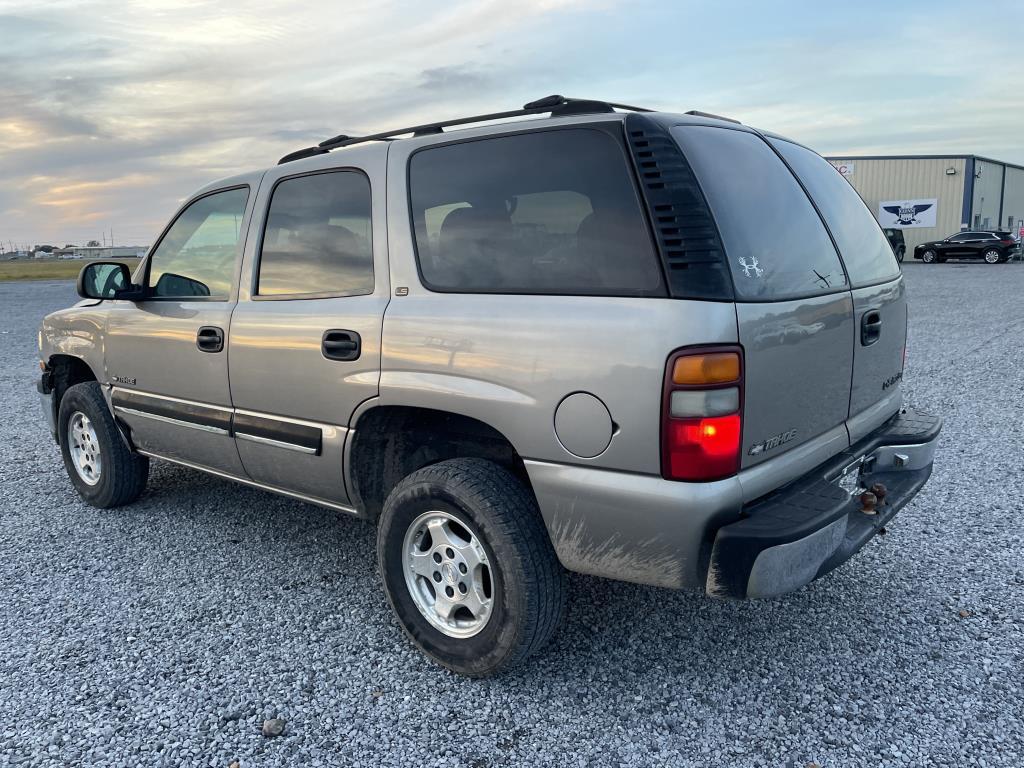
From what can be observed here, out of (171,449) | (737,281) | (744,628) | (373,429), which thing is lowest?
(744,628)

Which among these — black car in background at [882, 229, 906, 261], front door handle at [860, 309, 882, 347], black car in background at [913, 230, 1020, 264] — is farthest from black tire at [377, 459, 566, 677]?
black car in background at [913, 230, 1020, 264]

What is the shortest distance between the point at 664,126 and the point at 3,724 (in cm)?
299

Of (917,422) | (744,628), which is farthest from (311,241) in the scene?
(917,422)

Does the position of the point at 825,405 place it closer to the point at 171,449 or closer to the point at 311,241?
the point at 311,241

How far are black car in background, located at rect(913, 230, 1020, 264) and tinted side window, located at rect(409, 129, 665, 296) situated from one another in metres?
34.7

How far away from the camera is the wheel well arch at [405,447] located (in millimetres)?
3012

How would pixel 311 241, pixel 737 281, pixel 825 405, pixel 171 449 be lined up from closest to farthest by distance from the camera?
pixel 737 281
pixel 825 405
pixel 311 241
pixel 171 449

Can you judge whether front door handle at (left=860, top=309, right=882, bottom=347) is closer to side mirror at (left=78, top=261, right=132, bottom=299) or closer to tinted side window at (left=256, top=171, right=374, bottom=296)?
tinted side window at (left=256, top=171, right=374, bottom=296)

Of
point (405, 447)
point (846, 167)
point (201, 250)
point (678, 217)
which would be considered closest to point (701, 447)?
point (678, 217)

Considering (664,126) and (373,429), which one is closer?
(664,126)

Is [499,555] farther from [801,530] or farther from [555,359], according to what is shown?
[801,530]

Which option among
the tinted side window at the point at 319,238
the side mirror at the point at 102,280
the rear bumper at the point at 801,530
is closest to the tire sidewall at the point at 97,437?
the side mirror at the point at 102,280

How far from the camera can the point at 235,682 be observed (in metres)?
2.94

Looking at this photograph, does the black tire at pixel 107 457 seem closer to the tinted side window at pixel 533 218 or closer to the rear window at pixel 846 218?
the tinted side window at pixel 533 218
